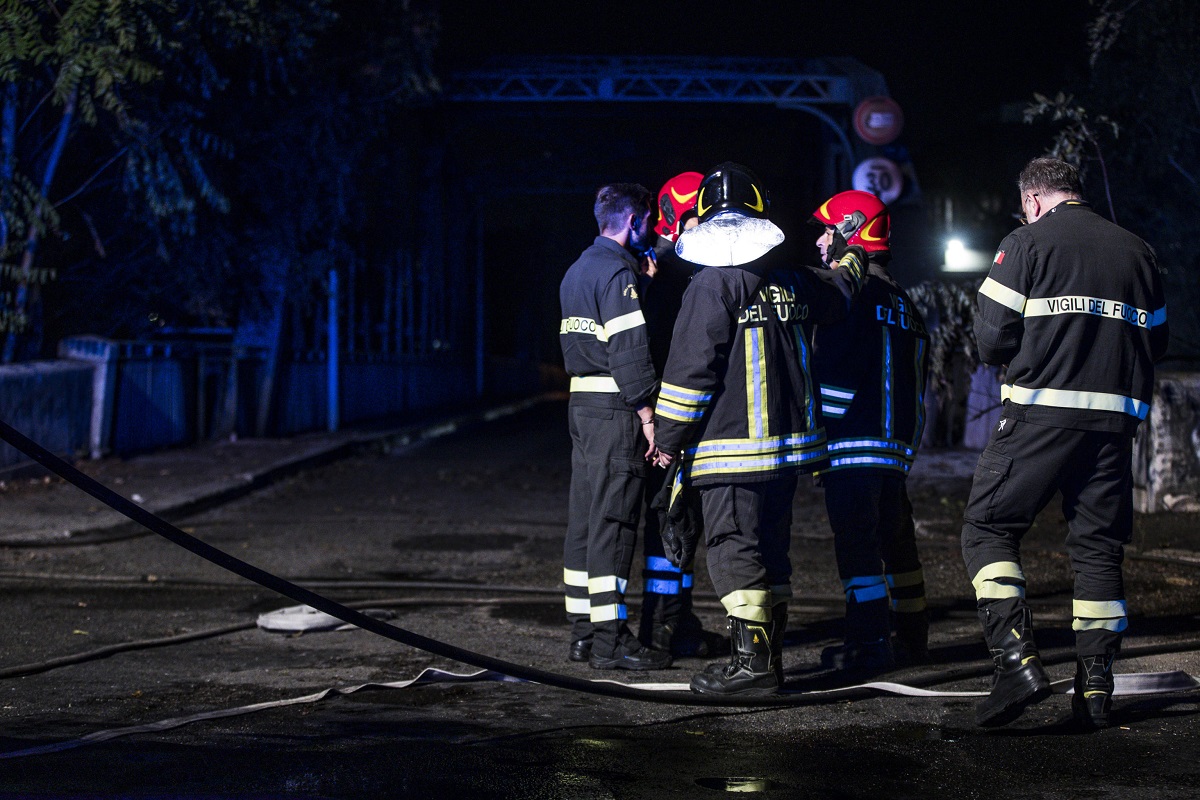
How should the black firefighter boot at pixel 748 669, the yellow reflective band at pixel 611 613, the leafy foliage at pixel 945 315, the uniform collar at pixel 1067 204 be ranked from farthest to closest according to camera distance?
the leafy foliage at pixel 945 315, the yellow reflective band at pixel 611 613, the black firefighter boot at pixel 748 669, the uniform collar at pixel 1067 204

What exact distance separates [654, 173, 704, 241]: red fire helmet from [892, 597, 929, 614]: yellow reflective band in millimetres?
1773

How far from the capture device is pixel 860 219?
5.36 meters

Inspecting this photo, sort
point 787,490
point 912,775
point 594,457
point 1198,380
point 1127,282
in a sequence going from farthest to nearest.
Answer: point 1198,380 → point 594,457 → point 787,490 → point 1127,282 → point 912,775

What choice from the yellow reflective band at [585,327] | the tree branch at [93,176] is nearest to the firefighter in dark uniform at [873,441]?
the yellow reflective band at [585,327]

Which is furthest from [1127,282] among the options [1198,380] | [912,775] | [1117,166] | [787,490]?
[1117,166]

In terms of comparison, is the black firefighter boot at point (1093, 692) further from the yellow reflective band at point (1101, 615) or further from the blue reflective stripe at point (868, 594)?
the blue reflective stripe at point (868, 594)

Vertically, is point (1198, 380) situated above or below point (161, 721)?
above

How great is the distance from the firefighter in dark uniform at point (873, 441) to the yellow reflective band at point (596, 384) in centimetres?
83

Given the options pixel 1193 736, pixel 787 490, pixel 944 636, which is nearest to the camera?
pixel 1193 736

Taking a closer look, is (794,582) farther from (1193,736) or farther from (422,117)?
(422,117)

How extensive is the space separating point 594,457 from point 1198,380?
5.64 meters

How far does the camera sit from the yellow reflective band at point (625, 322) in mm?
5109

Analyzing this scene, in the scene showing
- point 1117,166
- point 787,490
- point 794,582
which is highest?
point 1117,166

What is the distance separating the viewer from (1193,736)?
3.96m
